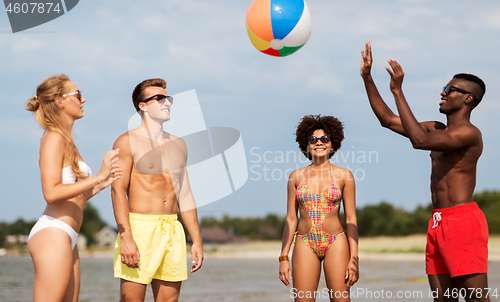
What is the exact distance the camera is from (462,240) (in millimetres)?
4469

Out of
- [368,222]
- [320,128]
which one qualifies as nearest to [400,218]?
[368,222]

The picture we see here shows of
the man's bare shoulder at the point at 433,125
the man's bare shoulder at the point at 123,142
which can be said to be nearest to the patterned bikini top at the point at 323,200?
the man's bare shoulder at the point at 433,125

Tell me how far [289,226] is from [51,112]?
276cm

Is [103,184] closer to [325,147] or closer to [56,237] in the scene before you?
[56,237]

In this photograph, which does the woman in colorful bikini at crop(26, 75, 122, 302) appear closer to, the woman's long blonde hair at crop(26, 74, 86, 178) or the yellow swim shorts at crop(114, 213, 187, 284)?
the woman's long blonde hair at crop(26, 74, 86, 178)

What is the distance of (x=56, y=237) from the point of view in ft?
12.5

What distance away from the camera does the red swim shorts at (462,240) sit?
4406 millimetres

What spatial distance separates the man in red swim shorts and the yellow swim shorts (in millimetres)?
Answer: 2512

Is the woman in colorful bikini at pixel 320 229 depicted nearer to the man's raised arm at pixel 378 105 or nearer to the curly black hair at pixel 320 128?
the curly black hair at pixel 320 128

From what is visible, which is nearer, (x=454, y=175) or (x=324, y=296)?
(x=454, y=175)

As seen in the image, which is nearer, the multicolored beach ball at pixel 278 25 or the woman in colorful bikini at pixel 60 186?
the woman in colorful bikini at pixel 60 186

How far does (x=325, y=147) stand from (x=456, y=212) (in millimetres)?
1610

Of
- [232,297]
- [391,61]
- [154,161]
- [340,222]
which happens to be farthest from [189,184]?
[232,297]

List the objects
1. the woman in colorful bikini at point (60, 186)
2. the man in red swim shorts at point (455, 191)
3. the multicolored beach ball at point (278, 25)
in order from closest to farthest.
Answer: the woman in colorful bikini at point (60, 186)
the man in red swim shorts at point (455, 191)
the multicolored beach ball at point (278, 25)
